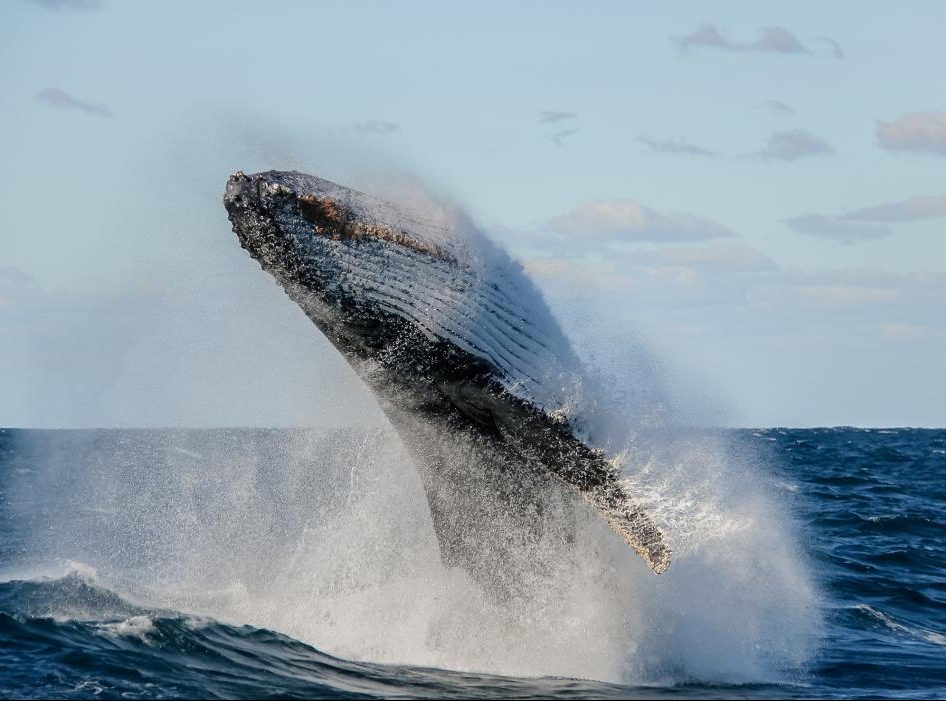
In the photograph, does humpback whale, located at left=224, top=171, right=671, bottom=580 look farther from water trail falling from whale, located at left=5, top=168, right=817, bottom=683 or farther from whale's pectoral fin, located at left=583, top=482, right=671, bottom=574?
water trail falling from whale, located at left=5, top=168, right=817, bottom=683

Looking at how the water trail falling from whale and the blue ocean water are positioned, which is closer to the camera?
the blue ocean water

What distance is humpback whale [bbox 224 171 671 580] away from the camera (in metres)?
7.14

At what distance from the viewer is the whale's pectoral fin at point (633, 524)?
8.10 m

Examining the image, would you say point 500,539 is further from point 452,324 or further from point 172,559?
point 172,559

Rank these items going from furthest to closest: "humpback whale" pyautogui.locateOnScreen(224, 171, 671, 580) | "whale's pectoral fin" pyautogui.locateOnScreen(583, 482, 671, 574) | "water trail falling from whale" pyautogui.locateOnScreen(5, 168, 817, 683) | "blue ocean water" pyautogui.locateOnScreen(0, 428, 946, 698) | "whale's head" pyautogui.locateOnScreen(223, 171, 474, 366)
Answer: "water trail falling from whale" pyautogui.locateOnScreen(5, 168, 817, 683)
"blue ocean water" pyautogui.locateOnScreen(0, 428, 946, 698)
"whale's pectoral fin" pyautogui.locateOnScreen(583, 482, 671, 574)
"humpback whale" pyautogui.locateOnScreen(224, 171, 671, 580)
"whale's head" pyautogui.locateOnScreen(223, 171, 474, 366)

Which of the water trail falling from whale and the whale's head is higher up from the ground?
the whale's head

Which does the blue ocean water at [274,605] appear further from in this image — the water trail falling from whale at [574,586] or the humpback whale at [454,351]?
the humpback whale at [454,351]

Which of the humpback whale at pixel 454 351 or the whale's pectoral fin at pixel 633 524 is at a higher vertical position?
the humpback whale at pixel 454 351

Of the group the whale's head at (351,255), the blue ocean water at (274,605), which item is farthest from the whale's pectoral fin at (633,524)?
the whale's head at (351,255)

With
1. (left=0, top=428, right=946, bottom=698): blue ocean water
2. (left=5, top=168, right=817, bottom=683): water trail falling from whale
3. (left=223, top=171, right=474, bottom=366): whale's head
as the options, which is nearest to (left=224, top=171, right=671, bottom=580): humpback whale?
(left=223, top=171, right=474, bottom=366): whale's head

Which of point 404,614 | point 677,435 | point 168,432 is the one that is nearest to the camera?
point 677,435

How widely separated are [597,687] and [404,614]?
2.06 metres

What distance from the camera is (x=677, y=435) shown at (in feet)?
31.3

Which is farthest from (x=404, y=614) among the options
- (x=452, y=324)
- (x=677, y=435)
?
(x=452, y=324)
